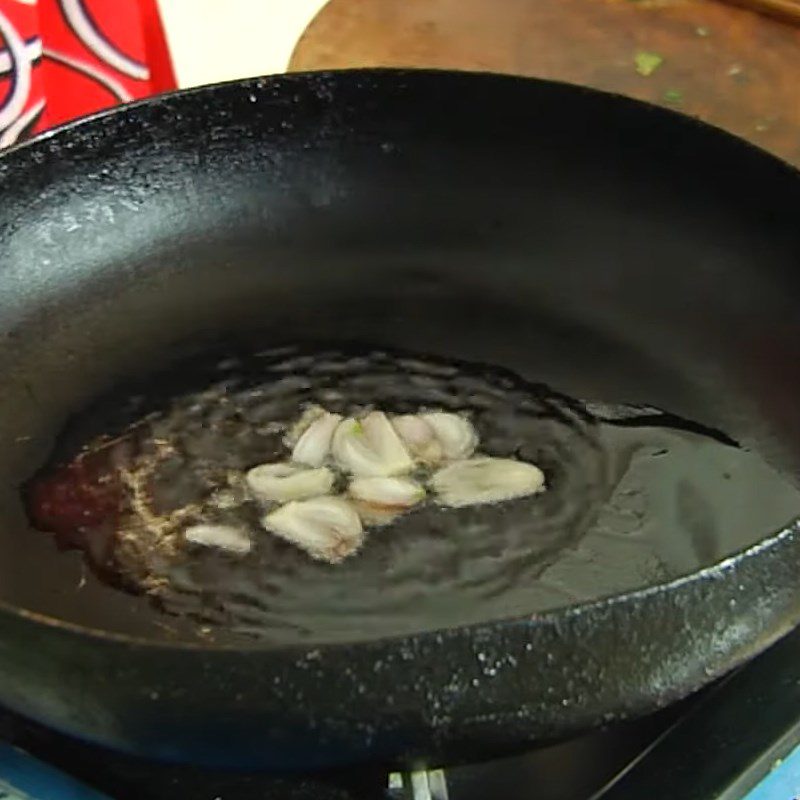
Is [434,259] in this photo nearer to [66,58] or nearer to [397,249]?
[397,249]

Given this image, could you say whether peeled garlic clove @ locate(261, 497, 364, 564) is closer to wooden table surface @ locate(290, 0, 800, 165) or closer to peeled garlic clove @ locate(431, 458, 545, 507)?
peeled garlic clove @ locate(431, 458, 545, 507)

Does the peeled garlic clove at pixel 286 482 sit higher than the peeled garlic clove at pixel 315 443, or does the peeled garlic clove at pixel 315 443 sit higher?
the peeled garlic clove at pixel 315 443

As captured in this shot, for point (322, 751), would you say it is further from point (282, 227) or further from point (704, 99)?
point (704, 99)

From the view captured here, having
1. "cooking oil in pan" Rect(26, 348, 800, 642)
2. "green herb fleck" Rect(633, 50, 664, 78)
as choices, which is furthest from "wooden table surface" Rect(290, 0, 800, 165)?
"cooking oil in pan" Rect(26, 348, 800, 642)

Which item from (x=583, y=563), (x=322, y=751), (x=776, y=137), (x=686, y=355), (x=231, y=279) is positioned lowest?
(x=322, y=751)

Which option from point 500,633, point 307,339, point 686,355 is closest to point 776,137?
point 686,355

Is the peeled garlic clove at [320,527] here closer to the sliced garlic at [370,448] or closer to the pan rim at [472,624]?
the sliced garlic at [370,448]

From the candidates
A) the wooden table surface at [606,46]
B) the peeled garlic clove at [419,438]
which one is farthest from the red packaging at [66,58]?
the peeled garlic clove at [419,438]
